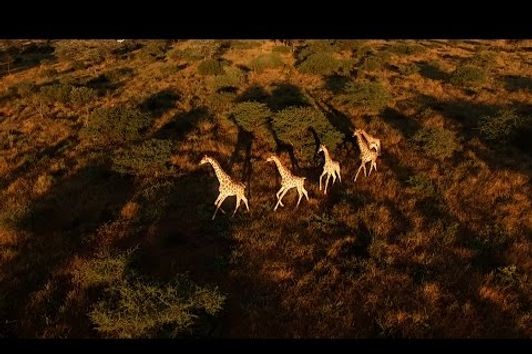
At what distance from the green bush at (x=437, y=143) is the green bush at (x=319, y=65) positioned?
12616 millimetres

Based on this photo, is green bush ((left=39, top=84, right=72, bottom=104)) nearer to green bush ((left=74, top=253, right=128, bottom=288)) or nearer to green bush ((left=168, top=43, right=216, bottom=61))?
green bush ((left=168, top=43, right=216, bottom=61))

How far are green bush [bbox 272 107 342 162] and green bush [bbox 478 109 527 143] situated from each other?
6375 millimetres

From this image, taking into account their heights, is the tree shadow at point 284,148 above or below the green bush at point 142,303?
below

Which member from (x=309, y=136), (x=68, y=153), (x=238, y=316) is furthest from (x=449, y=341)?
(x=68, y=153)

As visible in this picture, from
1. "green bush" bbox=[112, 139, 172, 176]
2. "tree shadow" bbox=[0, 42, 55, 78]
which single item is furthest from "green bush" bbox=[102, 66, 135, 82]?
"green bush" bbox=[112, 139, 172, 176]

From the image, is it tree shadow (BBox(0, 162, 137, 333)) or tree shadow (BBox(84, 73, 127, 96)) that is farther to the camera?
tree shadow (BBox(84, 73, 127, 96))

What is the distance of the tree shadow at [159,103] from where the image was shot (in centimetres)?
2373

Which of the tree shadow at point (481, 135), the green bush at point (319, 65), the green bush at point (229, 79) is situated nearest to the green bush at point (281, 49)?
the green bush at point (319, 65)

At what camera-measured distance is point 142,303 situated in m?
9.53

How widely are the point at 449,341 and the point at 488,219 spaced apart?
5772 mm

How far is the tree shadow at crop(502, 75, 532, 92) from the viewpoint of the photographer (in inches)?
1024

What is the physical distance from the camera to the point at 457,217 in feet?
44.7

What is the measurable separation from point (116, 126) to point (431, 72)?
21312 mm

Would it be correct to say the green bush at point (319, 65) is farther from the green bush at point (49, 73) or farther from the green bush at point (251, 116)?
the green bush at point (49, 73)
